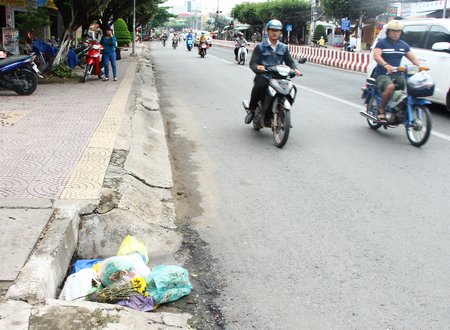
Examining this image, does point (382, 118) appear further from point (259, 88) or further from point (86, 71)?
point (86, 71)

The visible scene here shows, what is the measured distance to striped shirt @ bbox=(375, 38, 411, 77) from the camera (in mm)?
8031

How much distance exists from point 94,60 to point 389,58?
943 cm

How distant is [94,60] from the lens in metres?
14.9

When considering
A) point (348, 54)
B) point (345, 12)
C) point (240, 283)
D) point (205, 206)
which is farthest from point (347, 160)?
point (345, 12)

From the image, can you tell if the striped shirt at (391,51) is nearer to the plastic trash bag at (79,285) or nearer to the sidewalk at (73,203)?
the sidewalk at (73,203)

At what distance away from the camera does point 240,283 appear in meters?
3.54

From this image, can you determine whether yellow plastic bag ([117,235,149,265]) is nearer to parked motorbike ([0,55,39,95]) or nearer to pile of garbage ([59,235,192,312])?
pile of garbage ([59,235,192,312])

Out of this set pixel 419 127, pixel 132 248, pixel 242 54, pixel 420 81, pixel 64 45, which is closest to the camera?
pixel 132 248

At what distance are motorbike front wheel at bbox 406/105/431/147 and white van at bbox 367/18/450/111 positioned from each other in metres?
2.28

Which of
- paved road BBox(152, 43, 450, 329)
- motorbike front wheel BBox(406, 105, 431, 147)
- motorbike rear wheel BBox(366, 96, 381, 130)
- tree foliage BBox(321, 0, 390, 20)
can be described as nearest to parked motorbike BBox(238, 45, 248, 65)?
paved road BBox(152, 43, 450, 329)

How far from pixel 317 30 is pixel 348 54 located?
150ft

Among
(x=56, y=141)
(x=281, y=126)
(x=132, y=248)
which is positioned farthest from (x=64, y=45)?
(x=132, y=248)

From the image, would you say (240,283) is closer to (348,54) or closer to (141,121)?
(141,121)

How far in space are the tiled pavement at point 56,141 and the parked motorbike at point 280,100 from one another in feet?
7.57
